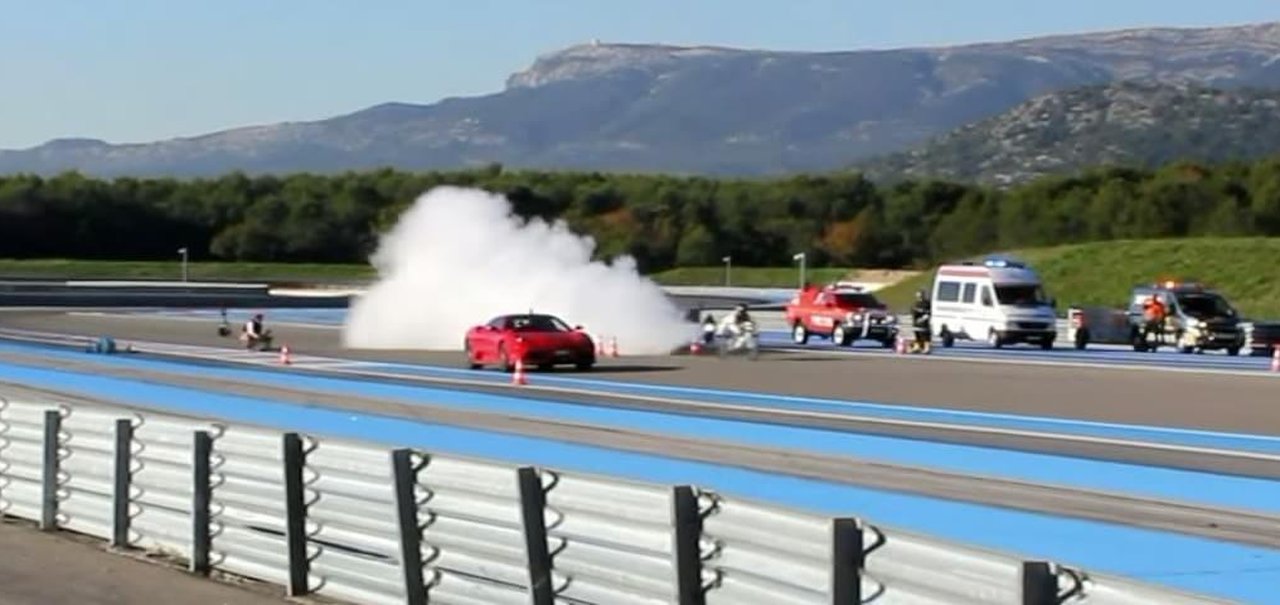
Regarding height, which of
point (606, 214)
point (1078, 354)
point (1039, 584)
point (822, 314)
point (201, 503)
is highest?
point (606, 214)

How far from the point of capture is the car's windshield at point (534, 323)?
43.1 metres

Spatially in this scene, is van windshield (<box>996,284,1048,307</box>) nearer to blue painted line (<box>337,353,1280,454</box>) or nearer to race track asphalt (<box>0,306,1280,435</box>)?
→ race track asphalt (<box>0,306,1280,435</box>)

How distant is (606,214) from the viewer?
13400 centimetres

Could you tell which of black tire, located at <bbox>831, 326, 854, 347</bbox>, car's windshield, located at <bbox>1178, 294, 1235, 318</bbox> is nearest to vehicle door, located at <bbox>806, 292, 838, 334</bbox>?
black tire, located at <bbox>831, 326, 854, 347</bbox>

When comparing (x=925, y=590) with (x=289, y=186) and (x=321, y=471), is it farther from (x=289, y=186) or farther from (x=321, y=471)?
(x=289, y=186)

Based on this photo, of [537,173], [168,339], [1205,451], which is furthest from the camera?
[537,173]

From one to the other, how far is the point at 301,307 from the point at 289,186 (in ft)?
190

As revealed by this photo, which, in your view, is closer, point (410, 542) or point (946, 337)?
point (410, 542)

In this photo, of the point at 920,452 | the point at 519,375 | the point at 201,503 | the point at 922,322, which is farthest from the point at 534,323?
the point at 201,503

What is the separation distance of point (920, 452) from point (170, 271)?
93824 mm

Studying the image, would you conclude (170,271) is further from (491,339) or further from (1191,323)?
(491,339)

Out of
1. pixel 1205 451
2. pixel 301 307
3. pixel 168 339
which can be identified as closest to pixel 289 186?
pixel 301 307

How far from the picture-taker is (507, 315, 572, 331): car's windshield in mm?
43062

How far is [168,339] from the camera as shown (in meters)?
58.2
